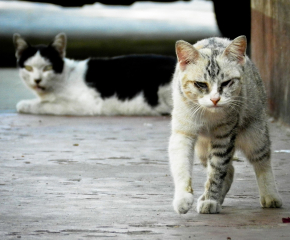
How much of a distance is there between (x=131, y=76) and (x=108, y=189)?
3.96 metres

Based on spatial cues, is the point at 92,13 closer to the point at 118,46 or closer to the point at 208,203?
the point at 118,46

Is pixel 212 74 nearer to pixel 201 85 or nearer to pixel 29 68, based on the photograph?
pixel 201 85

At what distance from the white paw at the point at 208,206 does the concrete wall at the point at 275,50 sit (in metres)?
3.03

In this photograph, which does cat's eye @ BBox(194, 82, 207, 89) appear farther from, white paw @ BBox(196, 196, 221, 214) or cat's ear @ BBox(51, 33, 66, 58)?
cat's ear @ BBox(51, 33, 66, 58)

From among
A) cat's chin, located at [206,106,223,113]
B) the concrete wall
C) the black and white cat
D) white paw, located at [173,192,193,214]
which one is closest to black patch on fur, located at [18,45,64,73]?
the black and white cat

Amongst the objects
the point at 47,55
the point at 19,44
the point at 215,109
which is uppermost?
the point at 215,109

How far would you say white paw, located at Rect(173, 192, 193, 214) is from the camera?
3.86m

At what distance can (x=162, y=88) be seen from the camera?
838 cm

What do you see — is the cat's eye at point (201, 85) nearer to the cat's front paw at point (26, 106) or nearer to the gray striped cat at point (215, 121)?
the gray striped cat at point (215, 121)

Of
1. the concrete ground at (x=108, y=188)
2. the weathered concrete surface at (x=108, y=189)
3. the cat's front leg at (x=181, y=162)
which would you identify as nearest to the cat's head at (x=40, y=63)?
the concrete ground at (x=108, y=188)

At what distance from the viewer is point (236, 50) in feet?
13.7

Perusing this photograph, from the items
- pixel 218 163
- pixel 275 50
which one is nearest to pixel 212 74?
pixel 218 163

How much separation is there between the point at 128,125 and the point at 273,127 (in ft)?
5.56

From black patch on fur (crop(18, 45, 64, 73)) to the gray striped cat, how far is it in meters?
4.40
